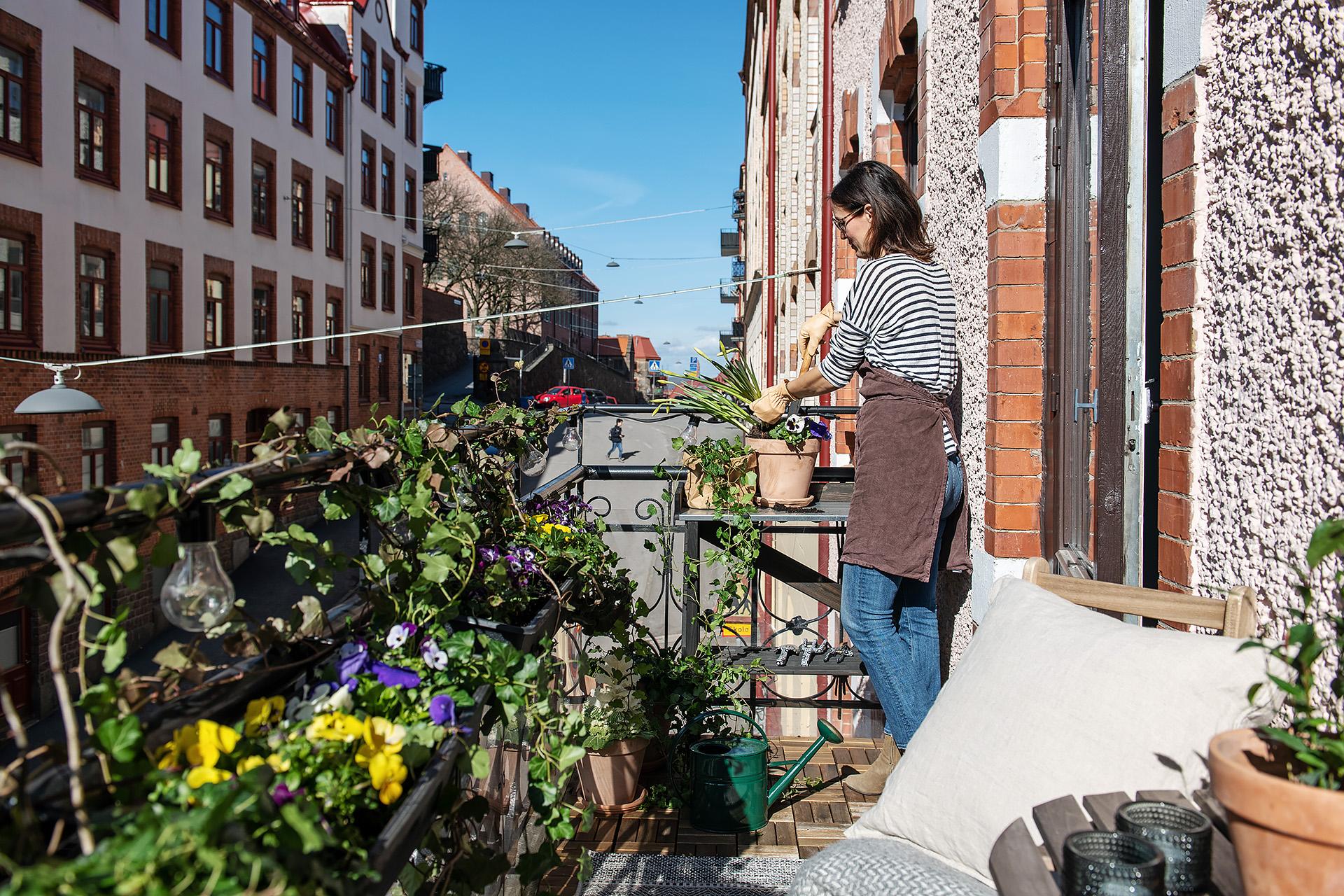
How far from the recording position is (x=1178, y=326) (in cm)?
196

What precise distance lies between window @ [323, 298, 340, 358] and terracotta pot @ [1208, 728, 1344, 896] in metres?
25.2

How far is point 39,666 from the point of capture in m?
14.1

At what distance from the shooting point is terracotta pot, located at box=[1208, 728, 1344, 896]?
→ 0.95 metres

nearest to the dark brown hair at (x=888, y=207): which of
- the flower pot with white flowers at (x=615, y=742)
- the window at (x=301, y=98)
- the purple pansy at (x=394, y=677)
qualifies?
the flower pot with white flowers at (x=615, y=742)

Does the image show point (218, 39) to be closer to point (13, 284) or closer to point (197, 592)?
point (13, 284)

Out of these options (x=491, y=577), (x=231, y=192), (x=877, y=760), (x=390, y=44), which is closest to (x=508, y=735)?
(x=491, y=577)

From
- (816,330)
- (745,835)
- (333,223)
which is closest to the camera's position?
(745,835)

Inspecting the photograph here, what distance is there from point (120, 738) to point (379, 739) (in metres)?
0.32

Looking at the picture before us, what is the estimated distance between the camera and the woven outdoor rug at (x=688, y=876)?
2938 millimetres

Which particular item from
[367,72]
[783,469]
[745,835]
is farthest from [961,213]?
[367,72]

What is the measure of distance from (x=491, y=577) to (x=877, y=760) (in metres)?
2.07

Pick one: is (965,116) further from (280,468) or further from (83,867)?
(83,867)

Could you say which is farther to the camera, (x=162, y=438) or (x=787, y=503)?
(x=162, y=438)

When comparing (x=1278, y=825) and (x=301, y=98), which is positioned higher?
(x=301, y=98)
